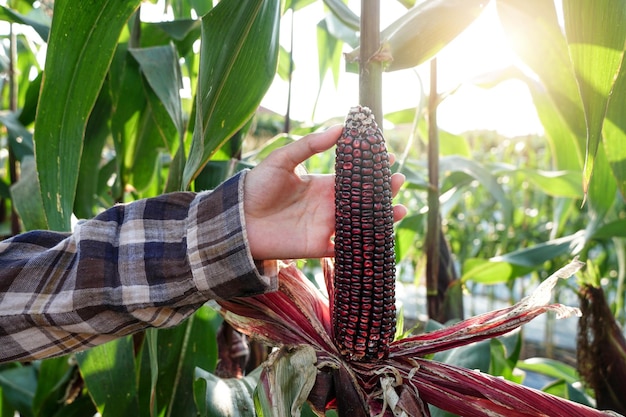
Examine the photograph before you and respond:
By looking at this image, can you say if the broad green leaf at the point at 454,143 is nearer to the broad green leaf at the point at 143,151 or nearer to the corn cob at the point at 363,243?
the broad green leaf at the point at 143,151

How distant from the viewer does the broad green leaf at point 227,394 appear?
81cm

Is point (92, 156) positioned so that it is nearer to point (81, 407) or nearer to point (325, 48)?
point (81, 407)

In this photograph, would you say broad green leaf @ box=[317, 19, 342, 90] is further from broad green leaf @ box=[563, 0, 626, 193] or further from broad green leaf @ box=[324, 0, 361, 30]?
broad green leaf @ box=[563, 0, 626, 193]

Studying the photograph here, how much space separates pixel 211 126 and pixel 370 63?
0.23 metres

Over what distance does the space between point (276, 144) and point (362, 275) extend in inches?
26.8

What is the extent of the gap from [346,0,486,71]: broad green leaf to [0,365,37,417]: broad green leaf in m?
1.33

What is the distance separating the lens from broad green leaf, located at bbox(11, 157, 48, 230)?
1189 mm

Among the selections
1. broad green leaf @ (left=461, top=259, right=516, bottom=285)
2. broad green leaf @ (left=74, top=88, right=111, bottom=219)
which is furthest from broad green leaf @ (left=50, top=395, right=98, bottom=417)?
broad green leaf @ (left=461, top=259, right=516, bottom=285)

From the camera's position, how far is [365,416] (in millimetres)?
654

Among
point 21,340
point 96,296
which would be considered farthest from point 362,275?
point 21,340

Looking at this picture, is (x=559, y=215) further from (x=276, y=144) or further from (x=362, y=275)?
(x=362, y=275)

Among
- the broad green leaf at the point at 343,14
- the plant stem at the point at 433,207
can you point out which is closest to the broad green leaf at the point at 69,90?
the broad green leaf at the point at 343,14

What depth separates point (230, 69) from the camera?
0.79 m

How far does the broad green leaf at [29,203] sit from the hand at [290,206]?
26.6 inches
